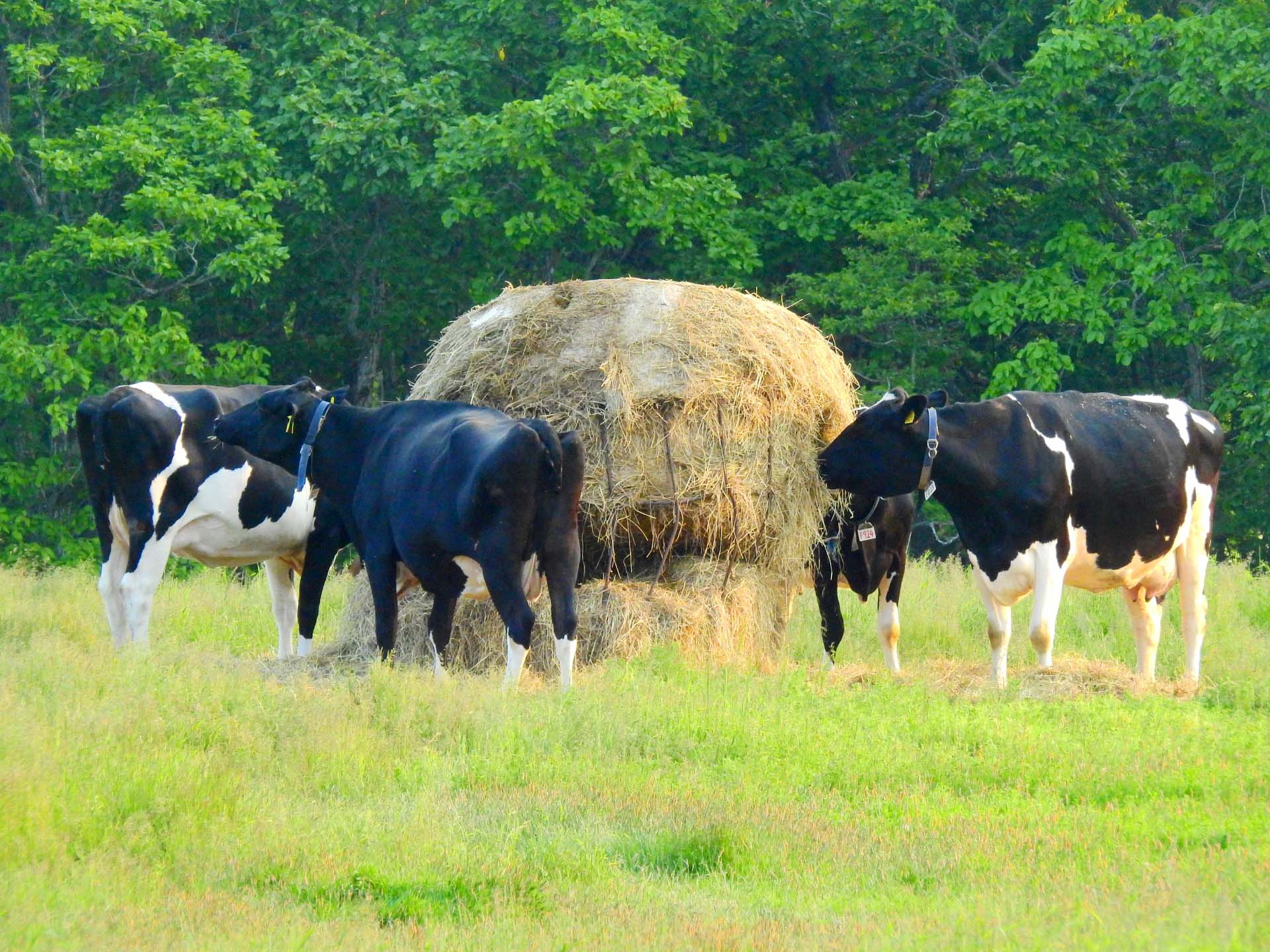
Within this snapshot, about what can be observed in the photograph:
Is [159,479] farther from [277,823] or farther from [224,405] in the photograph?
[277,823]

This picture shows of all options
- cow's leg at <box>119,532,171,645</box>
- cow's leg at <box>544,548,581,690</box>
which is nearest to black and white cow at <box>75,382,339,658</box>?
cow's leg at <box>119,532,171,645</box>

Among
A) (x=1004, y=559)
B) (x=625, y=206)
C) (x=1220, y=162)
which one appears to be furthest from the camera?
(x=625, y=206)

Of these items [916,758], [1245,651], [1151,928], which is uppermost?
[1151,928]

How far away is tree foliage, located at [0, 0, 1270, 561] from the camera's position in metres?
19.6

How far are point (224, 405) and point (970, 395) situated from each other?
42.7 feet

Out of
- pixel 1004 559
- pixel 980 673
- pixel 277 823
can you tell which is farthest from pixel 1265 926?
pixel 980 673

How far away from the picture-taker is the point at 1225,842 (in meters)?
6.78

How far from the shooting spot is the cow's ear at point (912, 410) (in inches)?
446

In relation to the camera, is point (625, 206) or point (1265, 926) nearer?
point (1265, 926)

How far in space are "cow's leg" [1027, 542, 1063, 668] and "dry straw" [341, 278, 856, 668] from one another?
165cm

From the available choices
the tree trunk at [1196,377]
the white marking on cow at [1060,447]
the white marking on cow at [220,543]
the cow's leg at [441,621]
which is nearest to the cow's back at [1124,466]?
the white marking on cow at [1060,447]

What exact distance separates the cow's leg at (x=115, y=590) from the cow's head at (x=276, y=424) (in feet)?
4.44

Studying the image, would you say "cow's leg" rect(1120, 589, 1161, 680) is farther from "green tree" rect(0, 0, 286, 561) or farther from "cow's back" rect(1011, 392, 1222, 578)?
"green tree" rect(0, 0, 286, 561)

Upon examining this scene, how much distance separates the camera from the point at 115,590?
486 inches
